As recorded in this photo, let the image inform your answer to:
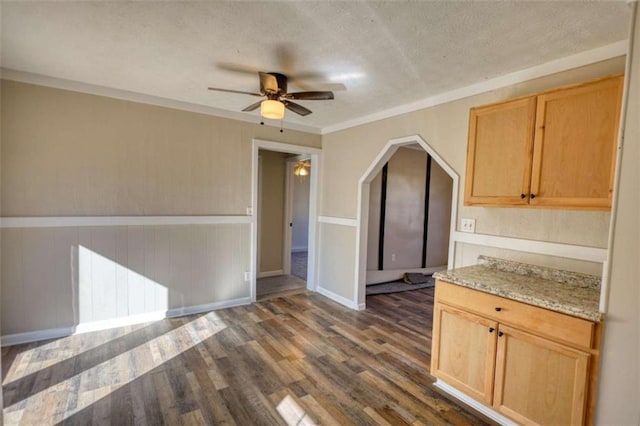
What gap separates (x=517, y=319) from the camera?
6.29 feet

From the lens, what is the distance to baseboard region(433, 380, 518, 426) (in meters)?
2.06

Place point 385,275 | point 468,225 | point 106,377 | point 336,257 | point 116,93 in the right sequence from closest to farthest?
point 106,377, point 468,225, point 116,93, point 336,257, point 385,275

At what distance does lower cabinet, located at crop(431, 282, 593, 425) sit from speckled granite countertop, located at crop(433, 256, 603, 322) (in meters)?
0.08

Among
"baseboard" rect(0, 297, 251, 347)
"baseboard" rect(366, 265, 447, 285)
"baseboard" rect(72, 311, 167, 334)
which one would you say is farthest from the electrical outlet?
"baseboard" rect(72, 311, 167, 334)

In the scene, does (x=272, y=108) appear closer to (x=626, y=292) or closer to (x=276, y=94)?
(x=276, y=94)

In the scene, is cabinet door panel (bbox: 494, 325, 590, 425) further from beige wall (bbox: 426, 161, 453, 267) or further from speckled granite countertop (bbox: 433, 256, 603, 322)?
beige wall (bbox: 426, 161, 453, 267)

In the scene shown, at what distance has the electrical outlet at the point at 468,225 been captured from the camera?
273 centimetres

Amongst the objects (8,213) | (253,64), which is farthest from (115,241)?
(253,64)

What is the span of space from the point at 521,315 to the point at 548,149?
105 cm

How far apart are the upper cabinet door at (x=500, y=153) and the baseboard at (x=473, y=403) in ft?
4.52

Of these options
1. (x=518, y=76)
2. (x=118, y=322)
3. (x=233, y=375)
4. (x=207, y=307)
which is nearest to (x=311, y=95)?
(x=518, y=76)

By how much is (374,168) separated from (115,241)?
2.90 metres

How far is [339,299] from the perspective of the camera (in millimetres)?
4273

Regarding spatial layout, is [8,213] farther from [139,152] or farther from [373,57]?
[373,57]
